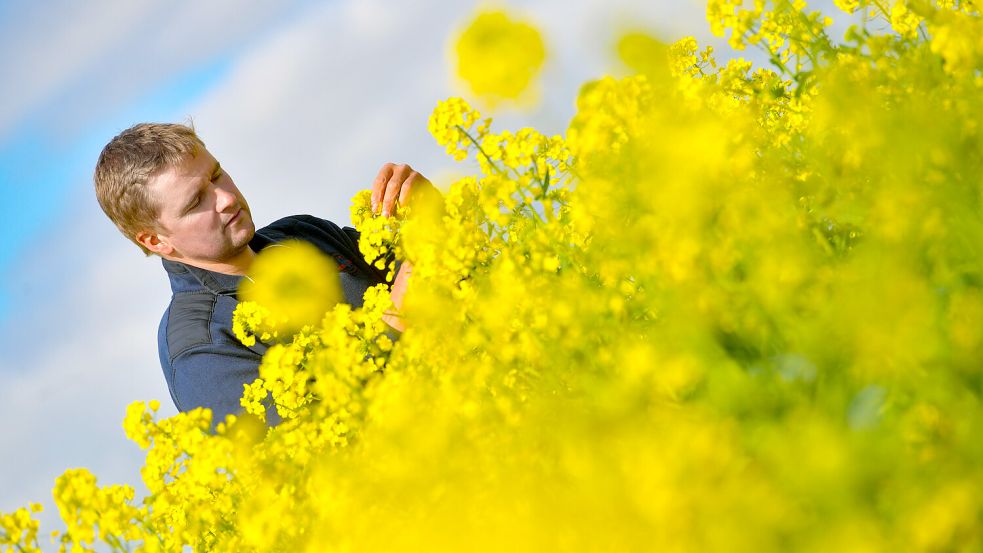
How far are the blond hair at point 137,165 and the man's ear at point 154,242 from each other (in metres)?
0.02

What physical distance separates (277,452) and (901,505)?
1113 millimetres

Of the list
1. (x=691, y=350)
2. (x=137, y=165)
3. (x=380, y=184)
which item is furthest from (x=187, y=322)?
(x=691, y=350)

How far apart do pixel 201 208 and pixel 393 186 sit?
91 centimetres

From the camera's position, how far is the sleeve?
277 centimetres

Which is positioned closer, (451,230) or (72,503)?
(72,503)

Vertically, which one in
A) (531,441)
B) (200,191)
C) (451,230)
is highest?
(200,191)

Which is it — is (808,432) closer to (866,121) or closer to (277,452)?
(866,121)

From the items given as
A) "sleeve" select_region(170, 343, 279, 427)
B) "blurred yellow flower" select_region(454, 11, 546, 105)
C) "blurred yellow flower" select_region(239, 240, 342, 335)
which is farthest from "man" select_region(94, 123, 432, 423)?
"blurred yellow flower" select_region(454, 11, 546, 105)

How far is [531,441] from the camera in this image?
2.78 feet

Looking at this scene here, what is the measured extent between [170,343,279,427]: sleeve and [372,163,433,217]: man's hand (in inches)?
30.3

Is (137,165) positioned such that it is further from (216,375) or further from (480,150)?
(480,150)

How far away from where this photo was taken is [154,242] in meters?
3.15

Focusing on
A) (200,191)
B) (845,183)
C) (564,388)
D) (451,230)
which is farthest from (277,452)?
(200,191)

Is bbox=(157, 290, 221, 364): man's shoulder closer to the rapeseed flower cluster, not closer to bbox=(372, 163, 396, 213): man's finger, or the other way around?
bbox=(372, 163, 396, 213): man's finger
